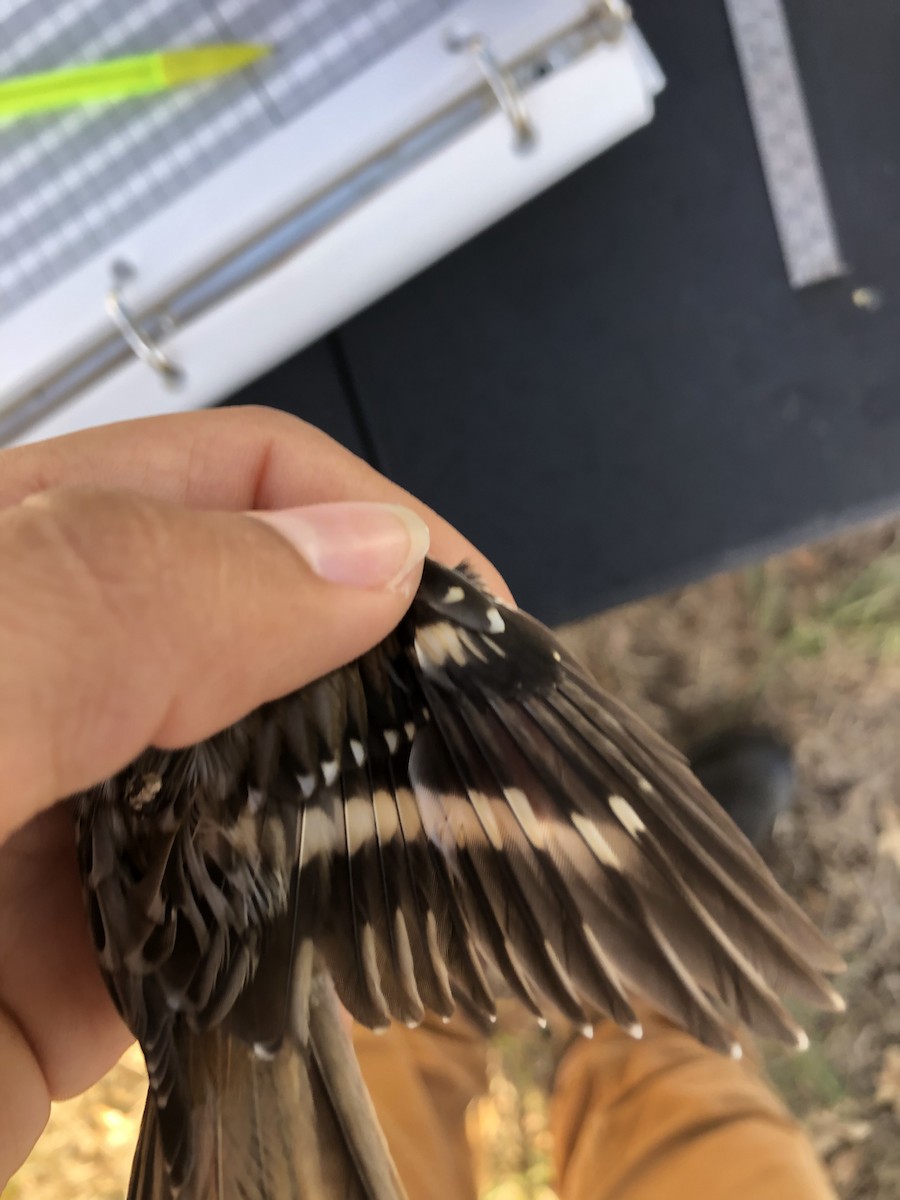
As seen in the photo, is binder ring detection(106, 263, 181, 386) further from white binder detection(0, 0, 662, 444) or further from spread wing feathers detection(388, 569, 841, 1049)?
spread wing feathers detection(388, 569, 841, 1049)

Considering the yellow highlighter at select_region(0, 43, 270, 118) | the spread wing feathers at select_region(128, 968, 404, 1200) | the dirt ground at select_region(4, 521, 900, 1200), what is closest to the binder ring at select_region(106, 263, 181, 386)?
the yellow highlighter at select_region(0, 43, 270, 118)

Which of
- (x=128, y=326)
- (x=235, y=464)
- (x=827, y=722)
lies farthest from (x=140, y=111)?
(x=827, y=722)

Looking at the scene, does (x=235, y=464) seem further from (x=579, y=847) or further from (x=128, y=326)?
(x=579, y=847)

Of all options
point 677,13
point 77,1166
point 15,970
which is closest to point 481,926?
point 15,970

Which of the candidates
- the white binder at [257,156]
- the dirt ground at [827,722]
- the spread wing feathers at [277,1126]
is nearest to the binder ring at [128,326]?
the white binder at [257,156]

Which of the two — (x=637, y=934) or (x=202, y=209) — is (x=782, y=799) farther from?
(x=202, y=209)
